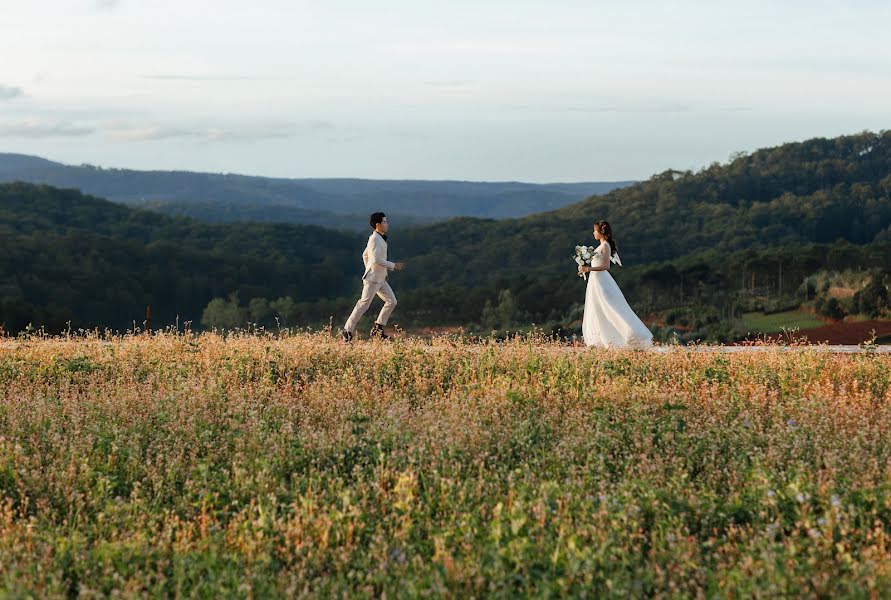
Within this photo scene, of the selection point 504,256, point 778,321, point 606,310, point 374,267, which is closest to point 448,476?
point 606,310

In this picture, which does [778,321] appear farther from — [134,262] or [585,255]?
[134,262]

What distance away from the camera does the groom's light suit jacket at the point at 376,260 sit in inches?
558

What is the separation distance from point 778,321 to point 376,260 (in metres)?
18.3

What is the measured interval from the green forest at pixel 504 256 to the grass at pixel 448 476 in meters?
16.8

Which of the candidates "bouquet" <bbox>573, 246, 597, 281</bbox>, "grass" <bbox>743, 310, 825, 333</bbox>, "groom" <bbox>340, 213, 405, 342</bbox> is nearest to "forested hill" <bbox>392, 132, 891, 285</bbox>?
"grass" <bbox>743, 310, 825, 333</bbox>

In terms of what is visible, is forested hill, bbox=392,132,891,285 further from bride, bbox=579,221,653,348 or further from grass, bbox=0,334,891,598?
grass, bbox=0,334,891,598

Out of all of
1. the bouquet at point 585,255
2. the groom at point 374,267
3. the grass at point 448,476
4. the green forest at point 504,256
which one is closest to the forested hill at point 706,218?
the green forest at point 504,256

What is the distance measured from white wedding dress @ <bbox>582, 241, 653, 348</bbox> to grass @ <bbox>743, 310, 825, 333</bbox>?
11992 mm

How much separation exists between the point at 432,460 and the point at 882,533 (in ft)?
10.6

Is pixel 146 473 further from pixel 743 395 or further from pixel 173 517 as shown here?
pixel 743 395

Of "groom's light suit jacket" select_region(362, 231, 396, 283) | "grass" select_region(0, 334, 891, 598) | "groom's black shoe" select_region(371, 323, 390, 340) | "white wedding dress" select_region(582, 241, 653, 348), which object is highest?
"groom's light suit jacket" select_region(362, 231, 396, 283)

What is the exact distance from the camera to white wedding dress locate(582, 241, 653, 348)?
13.8 m

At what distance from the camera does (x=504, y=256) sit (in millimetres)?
112250

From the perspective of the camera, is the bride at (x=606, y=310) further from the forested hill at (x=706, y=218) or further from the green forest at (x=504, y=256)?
the forested hill at (x=706, y=218)
